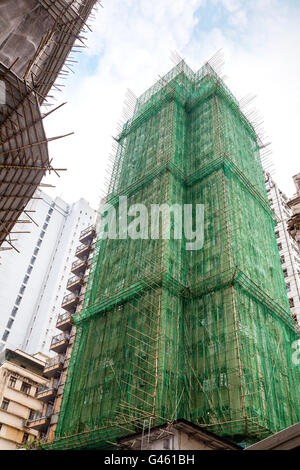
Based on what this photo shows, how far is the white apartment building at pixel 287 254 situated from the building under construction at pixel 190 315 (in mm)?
7335

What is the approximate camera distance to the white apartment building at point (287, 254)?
112 ft

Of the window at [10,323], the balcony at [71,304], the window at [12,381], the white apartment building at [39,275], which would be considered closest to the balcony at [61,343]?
the balcony at [71,304]

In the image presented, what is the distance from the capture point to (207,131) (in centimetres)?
3112

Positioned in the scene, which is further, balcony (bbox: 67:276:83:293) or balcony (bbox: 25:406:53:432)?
balcony (bbox: 67:276:83:293)

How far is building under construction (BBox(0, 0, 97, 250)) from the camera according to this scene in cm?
1181

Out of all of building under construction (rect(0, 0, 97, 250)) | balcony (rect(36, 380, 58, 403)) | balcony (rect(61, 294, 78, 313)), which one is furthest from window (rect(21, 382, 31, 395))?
building under construction (rect(0, 0, 97, 250))

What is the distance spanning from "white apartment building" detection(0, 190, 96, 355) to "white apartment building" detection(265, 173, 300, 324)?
92.8 feet

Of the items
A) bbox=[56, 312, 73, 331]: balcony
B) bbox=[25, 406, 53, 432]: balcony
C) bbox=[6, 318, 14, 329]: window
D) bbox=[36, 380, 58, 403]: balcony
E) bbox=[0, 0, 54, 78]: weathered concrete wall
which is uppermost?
bbox=[6, 318, 14, 329]: window

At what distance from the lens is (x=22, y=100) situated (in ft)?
38.6

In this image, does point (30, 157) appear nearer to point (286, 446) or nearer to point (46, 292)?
point (286, 446)

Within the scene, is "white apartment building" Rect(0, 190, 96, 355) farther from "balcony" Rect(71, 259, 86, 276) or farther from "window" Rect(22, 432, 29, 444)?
"window" Rect(22, 432, 29, 444)

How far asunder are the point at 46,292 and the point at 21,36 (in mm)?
51262

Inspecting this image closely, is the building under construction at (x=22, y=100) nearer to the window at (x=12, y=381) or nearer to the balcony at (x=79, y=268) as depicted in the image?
the balcony at (x=79, y=268)
